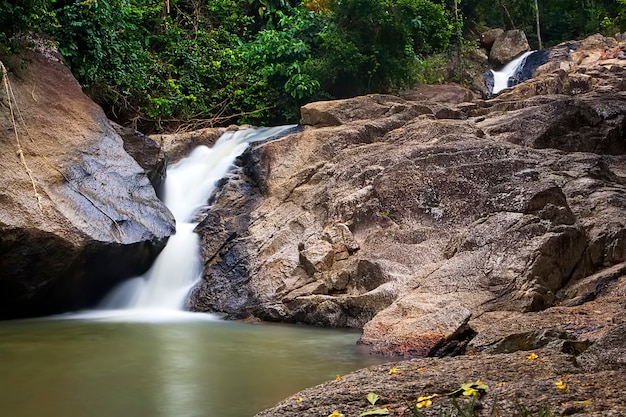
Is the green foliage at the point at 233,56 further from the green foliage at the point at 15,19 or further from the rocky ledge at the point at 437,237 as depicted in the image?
the rocky ledge at the point at 437,237

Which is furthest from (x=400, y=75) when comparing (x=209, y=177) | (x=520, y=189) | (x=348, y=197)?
(x=520, y=189)

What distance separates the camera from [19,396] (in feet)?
15.5

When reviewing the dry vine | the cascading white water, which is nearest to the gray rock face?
the dry vine

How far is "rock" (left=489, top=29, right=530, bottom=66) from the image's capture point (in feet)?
77.4

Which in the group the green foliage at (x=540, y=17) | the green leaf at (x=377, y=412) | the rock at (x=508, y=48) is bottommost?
the green leaf at (x=377, y=412)

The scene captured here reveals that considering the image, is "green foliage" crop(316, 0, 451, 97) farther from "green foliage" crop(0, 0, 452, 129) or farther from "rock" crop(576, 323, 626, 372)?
"rock" crop(576, 323, 626, 372)

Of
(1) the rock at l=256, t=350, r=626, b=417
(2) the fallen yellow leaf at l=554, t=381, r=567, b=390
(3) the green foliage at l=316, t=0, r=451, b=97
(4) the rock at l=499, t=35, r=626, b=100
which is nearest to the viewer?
(1) the rock at l=256, t=350, r=626, b=417

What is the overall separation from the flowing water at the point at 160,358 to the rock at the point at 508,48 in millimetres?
17393

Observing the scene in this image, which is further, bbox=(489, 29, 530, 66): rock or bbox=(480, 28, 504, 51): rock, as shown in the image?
bbox=(480, 28, 504, 51): rock

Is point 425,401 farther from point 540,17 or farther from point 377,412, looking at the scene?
point 540,17

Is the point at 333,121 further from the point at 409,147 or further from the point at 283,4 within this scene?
the point at 283,4

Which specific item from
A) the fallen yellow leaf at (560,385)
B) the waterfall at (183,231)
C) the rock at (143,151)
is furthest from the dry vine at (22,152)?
the fallen yellow leaf at (560,385)

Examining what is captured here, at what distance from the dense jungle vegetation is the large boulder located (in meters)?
2.57

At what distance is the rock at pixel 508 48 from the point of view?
23.6m
